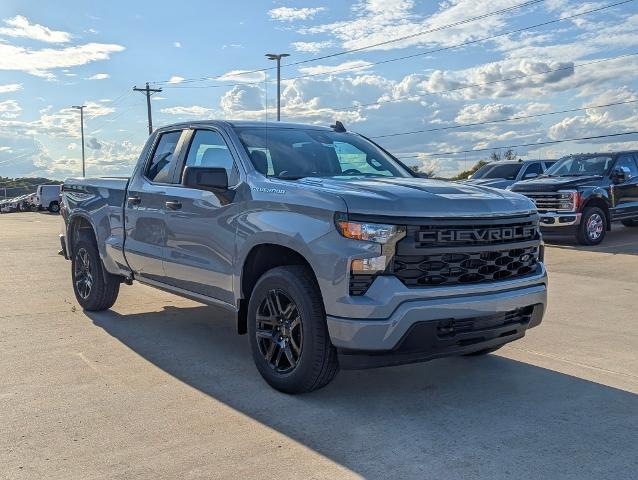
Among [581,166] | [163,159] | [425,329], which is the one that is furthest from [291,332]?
[581,166]

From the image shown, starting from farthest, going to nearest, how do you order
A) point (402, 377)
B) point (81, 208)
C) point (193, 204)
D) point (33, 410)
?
point (81, 208) < point (193, 204) < point (402, 377) < point (33, 410)

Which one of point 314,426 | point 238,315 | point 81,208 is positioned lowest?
point 314,426

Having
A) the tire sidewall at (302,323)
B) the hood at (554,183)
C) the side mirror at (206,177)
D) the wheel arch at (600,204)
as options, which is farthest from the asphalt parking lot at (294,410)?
the wheel arch at (600,204)

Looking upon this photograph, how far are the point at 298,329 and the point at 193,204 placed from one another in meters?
1.58

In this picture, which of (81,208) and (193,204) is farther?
(81,208)

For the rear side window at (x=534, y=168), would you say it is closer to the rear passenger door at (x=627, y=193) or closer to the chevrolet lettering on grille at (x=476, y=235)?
the rear passenger door at (x=627, y=193)

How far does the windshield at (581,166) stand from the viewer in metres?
14.9

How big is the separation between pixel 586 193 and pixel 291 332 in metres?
11.2

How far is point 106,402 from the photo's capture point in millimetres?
4383

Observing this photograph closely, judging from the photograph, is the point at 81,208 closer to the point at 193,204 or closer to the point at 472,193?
the point at 193,204

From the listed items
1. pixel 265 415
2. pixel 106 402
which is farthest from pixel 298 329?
pixel 106 402

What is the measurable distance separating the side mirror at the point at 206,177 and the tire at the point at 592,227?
10704 mm

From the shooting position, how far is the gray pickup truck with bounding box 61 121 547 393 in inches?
157

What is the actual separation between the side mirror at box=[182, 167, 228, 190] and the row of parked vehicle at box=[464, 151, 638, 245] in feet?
31.8
